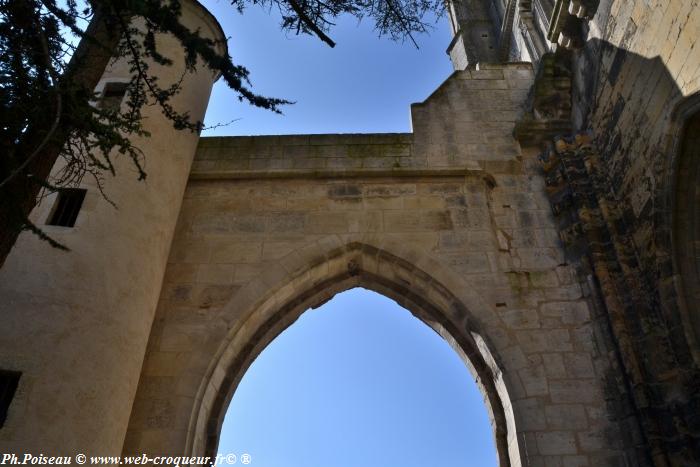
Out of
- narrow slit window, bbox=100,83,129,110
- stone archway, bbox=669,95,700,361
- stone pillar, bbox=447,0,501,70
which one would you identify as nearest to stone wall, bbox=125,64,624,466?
stone archway, bbox=669,95,700,361

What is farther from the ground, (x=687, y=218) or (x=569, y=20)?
(x=569, y=20)

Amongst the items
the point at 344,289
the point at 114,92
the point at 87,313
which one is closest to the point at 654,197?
the point at 344,289

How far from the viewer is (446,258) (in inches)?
205

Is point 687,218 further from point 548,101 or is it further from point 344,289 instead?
point 344,289

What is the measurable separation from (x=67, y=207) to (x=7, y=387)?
64.9 inches

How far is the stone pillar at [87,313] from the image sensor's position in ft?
11.5

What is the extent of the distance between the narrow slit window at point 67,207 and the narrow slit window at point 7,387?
4.51ft

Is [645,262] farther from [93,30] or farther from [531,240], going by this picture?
[93,30]

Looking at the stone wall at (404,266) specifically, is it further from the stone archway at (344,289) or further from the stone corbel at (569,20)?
the stone corbel at (569,20)

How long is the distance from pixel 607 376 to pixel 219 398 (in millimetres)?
3179

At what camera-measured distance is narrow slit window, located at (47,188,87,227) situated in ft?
14.9

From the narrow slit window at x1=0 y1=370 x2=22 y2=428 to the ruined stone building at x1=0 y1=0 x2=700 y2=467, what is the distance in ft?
0.04

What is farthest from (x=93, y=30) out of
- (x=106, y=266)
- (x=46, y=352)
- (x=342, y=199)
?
(x=342, y=199)

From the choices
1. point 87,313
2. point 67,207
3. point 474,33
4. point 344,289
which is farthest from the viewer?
point 474,33
